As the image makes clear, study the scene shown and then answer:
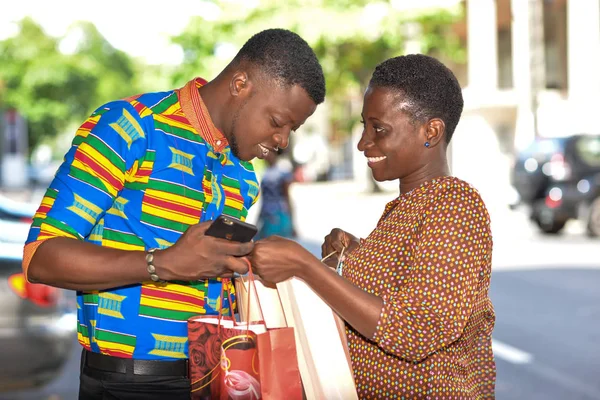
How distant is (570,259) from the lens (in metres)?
14.5

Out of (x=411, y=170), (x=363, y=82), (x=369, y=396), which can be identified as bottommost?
(x=369, y=396)

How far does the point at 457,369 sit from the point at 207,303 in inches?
30.7

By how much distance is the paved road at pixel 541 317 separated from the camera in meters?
7.33

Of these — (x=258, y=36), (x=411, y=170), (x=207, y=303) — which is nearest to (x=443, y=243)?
(x=411, y=170)

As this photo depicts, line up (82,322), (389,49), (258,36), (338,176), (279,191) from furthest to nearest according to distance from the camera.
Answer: (338,176)
(389,49)
(279,191)
(258,36)
(82,322)

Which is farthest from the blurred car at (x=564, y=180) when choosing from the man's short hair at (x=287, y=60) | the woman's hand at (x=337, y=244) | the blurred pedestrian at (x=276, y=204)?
the man's short hair at (x=287, y=60)

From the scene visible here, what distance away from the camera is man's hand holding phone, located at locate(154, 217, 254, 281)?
8.00 ft

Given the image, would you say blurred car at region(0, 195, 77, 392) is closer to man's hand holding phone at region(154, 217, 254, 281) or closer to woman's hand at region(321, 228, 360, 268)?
woman's hand at region(321, 228, 360, 268)

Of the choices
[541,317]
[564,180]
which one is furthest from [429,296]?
[564,180]

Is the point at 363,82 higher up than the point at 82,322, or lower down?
higher up

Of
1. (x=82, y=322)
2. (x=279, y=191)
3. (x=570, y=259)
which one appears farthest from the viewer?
(x=570, y=259)

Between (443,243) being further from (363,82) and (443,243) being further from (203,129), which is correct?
(363,82)

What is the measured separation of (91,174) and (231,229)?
1.58 ft

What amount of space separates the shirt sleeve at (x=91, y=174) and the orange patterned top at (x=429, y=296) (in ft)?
2.38
